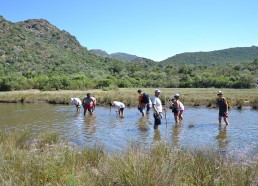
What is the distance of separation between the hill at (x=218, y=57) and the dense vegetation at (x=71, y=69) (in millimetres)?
388

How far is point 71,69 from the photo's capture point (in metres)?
81.5

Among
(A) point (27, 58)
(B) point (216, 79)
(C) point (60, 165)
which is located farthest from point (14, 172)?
(A) point (27, 58)

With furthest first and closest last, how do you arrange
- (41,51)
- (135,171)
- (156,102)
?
1. (41,51)
2. (156,102)
3. (135,171)

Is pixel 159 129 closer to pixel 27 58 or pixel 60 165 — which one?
pixel 60 165

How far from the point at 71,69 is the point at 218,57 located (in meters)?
76.9

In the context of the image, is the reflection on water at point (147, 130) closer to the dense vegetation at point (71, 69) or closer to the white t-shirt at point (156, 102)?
the white t-shirt at point (156, 102)

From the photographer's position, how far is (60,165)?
609 cm

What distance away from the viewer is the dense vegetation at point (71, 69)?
52625 millimetres

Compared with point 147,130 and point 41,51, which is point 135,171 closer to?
point 147,130

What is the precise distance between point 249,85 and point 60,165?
157 ft

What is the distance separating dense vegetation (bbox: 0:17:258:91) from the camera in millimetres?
52625

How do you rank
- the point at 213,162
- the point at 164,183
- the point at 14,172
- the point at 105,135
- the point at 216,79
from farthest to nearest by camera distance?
the point at 216,79 → the point at 105,135 → the point at 213,162 → the point at 14,172 → the point at 164,183

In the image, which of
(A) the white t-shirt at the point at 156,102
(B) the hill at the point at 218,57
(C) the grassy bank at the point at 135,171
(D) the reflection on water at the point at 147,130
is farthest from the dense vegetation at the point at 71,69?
(C) the grassy bank at the point at 135,171

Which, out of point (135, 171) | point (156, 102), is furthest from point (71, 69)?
point (135, 171)
